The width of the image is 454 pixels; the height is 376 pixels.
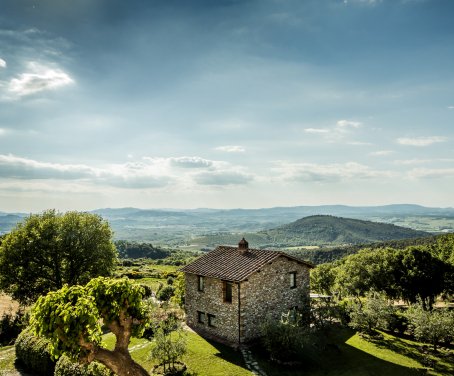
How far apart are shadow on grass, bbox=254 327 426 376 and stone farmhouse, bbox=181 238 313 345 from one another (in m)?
3.69

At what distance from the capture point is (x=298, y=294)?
3619 centimetres

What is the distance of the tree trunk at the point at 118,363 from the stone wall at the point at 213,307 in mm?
13998

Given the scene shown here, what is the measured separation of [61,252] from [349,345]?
33.7m

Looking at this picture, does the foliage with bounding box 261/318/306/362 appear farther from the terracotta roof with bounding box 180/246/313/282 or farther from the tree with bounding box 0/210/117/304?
the tree with bounding box 0/210/117/304

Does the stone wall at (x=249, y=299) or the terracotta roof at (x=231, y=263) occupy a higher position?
the terracotta roof at (x=231, y=263)

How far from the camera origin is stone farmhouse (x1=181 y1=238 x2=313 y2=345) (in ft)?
101

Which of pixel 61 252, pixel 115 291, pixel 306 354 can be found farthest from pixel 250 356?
pixel 61 252

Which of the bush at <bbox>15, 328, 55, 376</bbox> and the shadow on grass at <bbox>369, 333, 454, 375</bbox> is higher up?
the bush at <bbox>15, 328, 55, 376</bbox>

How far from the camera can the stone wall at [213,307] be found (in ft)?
102

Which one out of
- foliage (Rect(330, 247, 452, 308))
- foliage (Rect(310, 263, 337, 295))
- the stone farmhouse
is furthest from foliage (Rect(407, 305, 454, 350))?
foliage (Rect(310, 263, 337, 295))

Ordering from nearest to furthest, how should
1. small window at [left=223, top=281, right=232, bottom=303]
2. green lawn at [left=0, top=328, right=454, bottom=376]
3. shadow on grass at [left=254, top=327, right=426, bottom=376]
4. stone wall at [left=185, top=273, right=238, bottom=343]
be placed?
1. green lawn at [left=0, top=328, right=454, bottom=376]
2. shadow on grass at [left=254, top=327, right=426, bottom=376]
3. stone wall at [left=185, top=273, right=238, bottom=343]
4. small window at [left=223, top=281, right=232, bottom=303]

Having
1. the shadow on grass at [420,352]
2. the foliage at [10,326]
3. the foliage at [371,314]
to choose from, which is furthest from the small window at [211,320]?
the foliage at [10,326]

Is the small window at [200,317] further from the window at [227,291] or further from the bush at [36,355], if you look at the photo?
the bush at [36,355]

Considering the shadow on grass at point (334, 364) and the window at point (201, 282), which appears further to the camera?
the window at point (201, 282)
